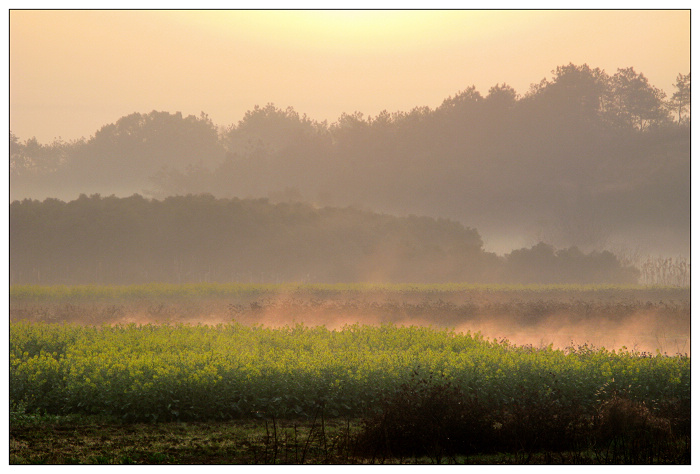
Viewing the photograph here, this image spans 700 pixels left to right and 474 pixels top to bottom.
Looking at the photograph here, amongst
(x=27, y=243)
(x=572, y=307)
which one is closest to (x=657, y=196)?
(x=572, y=307)

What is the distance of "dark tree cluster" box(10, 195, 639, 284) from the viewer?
28625 millimetres

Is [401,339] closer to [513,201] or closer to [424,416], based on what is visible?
[424,416]

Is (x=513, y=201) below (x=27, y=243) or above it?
above

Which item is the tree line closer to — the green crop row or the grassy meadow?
the grassy meadow

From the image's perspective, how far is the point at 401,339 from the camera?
37.0ft

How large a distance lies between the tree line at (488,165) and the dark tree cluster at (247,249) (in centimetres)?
422

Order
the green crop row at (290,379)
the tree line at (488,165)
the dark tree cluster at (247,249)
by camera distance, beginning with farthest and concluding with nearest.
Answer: the tree line at (488,165)
the dark tree cluster at (247,249)
the green crop row at (290,379)

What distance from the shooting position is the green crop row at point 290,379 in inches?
319

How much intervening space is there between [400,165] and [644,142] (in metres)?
12.7

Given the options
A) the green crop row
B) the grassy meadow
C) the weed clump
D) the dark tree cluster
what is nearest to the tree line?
the dark tree cluster

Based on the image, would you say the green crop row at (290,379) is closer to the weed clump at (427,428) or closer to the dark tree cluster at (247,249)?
the weed clump at (427,428)

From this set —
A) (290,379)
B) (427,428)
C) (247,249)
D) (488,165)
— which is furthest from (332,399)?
(488,165)

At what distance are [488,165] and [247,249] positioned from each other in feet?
46.7

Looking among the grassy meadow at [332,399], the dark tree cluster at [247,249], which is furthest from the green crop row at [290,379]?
the dark tree cluster at [247,249]
